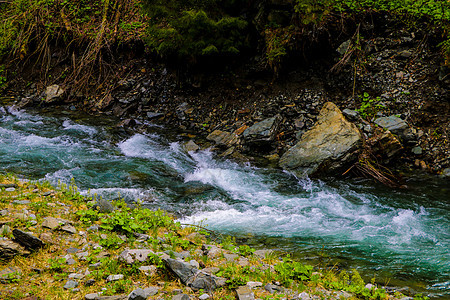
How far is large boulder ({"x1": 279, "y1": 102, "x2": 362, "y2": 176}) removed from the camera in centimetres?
722

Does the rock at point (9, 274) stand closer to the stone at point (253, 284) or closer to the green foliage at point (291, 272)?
the stone at point (253, 284)

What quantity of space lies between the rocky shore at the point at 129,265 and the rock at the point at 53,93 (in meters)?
7.60

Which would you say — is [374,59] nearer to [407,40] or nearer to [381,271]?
[407,40]

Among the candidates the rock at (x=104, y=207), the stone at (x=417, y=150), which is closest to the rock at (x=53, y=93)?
the rock at (x=104, y=207)

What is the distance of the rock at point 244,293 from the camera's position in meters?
3.08

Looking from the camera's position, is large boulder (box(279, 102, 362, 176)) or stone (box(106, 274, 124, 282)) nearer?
stone (box(106, 274, 124, 282))

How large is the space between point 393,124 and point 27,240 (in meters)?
7.53

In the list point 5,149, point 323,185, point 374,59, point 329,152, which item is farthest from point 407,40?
point 5,149

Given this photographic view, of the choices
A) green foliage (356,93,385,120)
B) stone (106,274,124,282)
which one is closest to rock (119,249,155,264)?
stone (106,274,124,282)

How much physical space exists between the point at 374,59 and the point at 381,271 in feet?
20.9

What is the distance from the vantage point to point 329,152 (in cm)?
729

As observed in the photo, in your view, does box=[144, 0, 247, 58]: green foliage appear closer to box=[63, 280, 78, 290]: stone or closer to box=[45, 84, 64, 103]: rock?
box=[45, 84, 64, 103]: rock

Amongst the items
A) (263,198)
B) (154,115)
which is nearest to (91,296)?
(263,198)

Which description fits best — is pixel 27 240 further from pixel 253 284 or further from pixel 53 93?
pixel 53 93
